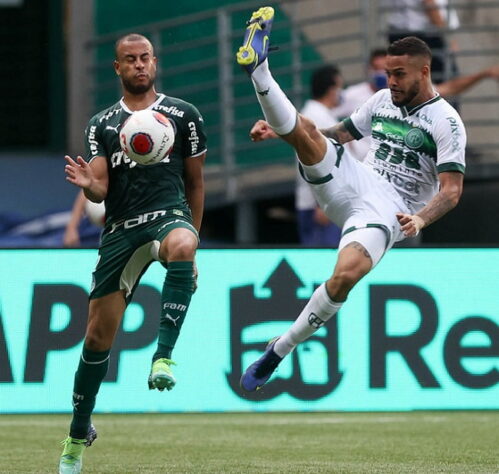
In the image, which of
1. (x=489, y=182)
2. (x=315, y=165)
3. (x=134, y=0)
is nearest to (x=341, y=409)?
(x=315, y=165)

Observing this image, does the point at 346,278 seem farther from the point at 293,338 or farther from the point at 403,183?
the point at 403,183

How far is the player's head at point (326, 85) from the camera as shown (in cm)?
1359

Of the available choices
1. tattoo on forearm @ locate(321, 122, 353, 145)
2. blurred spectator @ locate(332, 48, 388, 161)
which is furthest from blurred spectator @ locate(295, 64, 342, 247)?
tattoo on forearm @ locate(321, 122, 353, 145)

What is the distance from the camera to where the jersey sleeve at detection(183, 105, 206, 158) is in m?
8.48

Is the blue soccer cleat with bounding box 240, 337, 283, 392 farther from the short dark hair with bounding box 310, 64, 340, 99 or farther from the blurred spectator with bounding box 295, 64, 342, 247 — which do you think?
the short dark hair with bounding box 310, 64, 340, 99

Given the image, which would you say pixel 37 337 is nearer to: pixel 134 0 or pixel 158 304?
pixel 158 304

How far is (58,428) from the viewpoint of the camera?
1108cm

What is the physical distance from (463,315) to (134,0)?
23.3 feet

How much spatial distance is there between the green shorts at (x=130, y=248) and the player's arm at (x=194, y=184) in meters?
0.28

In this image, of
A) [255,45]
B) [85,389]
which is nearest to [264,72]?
[255,45]

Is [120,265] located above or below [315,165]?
below

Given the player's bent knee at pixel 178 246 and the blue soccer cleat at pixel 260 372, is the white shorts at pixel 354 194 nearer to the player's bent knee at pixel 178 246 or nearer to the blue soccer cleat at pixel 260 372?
the blue soccer cleat at pixel 260 372

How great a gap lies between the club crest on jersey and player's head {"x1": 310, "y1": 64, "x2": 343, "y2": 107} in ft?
14.8

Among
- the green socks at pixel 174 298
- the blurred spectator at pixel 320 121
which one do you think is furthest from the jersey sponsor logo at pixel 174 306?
the blurred spectator at pixel 320 121
